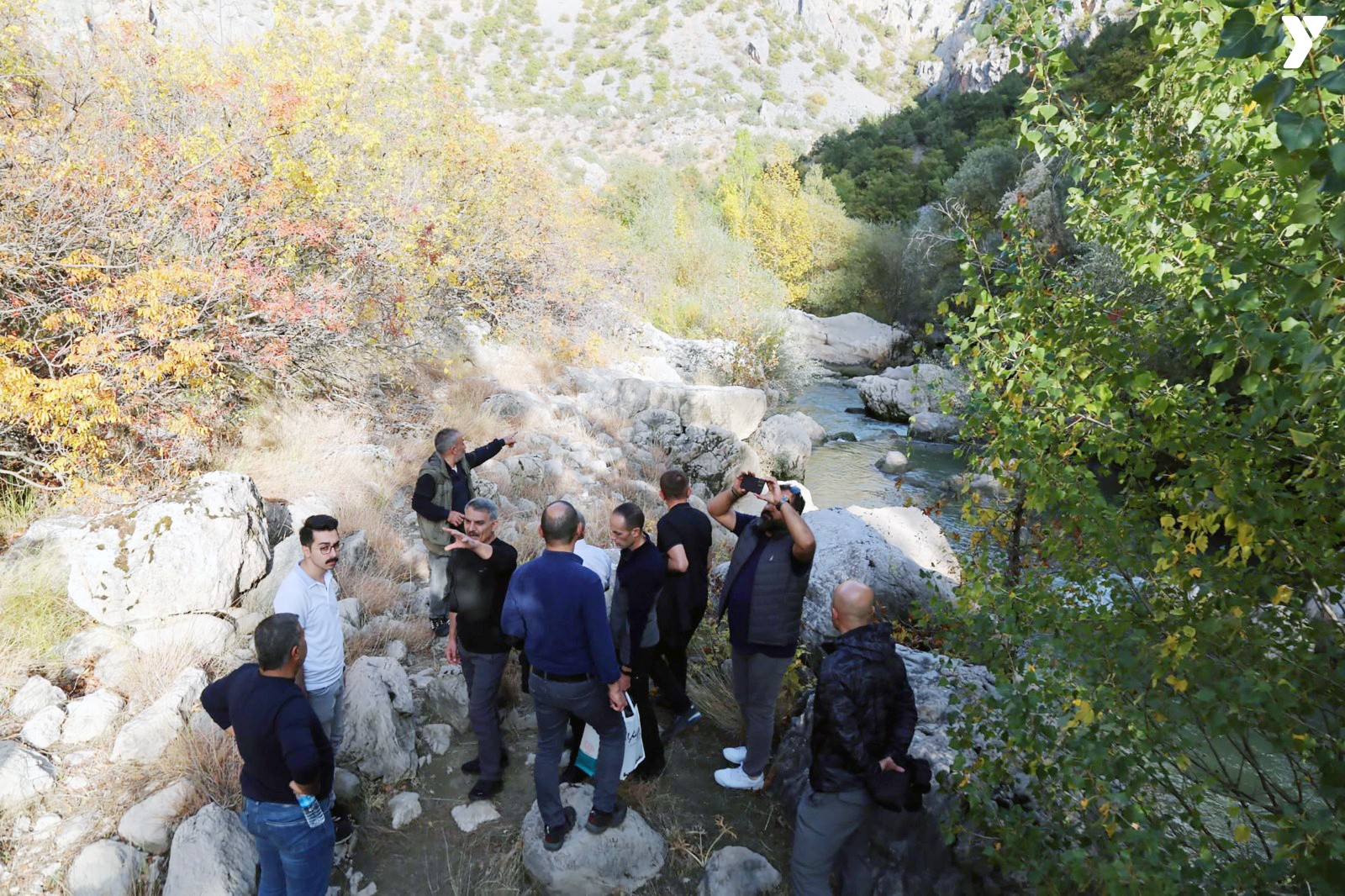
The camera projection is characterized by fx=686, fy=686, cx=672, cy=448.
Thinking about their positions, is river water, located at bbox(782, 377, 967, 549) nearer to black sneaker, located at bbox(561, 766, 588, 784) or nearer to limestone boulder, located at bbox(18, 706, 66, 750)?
black sneaker, located at bbox(561, 766, 588, 784)

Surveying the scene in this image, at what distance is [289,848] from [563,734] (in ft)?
4.60

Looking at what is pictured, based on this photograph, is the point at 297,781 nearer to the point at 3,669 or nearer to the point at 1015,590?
the point at 3,669

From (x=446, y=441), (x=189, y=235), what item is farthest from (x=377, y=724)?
(x=189, y=235)

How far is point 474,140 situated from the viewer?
16.1m

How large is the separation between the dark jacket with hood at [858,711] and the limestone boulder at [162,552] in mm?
5016

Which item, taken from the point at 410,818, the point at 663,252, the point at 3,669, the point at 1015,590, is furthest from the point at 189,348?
the point at 663,252

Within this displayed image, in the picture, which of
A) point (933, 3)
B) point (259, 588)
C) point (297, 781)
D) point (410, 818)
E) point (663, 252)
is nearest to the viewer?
point (297, 781)

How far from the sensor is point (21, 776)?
12.6ft

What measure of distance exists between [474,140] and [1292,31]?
17.1 m

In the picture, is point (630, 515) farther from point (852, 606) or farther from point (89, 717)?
point (89, 717)

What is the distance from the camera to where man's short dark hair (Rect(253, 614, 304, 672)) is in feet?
9.77

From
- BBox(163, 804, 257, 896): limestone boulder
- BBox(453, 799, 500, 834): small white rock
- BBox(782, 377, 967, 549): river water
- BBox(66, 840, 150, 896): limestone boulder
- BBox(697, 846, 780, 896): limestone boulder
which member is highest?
BBox(697, 846, 780, 896): limestone boulder

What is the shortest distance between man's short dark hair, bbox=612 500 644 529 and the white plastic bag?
1106mm

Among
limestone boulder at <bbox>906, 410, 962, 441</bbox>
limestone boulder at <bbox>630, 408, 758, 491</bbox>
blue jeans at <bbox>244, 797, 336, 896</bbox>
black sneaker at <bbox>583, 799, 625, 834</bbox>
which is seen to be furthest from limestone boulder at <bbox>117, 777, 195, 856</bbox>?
limestone boulder at <bbox>906, 410, 962, 441</bbox>
